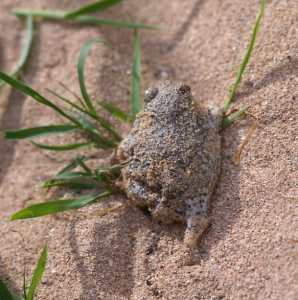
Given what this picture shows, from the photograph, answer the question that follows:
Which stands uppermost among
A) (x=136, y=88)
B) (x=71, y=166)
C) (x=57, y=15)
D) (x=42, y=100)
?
(x=57, y=15)

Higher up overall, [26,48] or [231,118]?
[26,48]

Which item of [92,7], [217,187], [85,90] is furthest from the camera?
[92,7]

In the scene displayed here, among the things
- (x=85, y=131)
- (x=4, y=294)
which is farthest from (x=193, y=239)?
(x=85, y=131)

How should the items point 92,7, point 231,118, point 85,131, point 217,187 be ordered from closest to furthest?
point 217,187
point 231,118
point 85,131
point 92,7

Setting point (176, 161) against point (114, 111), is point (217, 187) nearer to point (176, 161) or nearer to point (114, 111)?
point (176, 161)

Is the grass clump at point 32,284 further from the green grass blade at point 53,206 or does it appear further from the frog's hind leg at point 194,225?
the frog's hind leg at point 194,225

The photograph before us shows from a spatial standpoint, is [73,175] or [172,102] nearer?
[172,102]

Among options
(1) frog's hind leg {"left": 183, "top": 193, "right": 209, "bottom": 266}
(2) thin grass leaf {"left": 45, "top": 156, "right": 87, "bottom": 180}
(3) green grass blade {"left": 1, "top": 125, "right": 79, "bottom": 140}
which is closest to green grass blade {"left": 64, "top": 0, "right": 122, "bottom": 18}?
(3) green grass blade {"left": 1, "top": 125, "right": 79, "bottom": 140}
